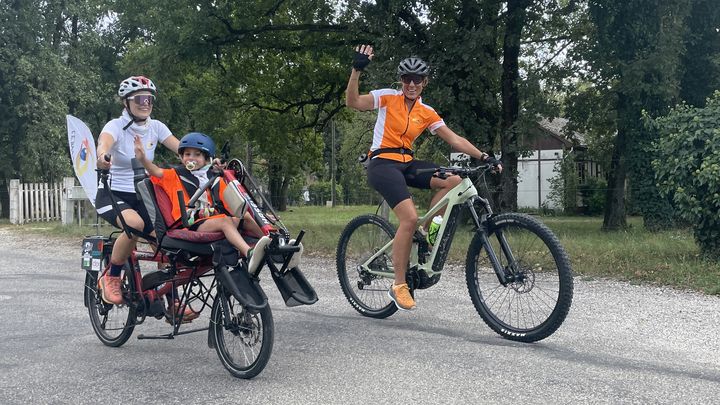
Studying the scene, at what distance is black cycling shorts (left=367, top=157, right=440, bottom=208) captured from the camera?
562 cm

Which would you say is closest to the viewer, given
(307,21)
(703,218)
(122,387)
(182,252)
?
(122,387)

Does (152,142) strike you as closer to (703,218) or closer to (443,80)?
(703,218)

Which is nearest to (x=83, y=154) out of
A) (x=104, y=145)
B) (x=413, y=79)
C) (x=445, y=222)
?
(x=104, y=145)

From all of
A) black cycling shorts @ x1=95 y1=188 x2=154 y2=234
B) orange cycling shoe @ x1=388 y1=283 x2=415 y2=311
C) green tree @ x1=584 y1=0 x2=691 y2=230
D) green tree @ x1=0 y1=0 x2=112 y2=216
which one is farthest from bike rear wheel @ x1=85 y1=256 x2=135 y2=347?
green tree @ x1=0 y1=0 x2=112 y2=216

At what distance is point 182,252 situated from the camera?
4.59 metres

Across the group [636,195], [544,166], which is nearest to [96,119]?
[544,166]

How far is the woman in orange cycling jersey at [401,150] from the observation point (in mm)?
5625

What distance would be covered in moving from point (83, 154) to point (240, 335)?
4108mm

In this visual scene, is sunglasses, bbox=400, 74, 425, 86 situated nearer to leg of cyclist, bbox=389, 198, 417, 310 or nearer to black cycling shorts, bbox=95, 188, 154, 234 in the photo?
leg of cyclist, bbox=389, 198, 417, 310

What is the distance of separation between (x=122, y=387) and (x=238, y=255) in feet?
3.45

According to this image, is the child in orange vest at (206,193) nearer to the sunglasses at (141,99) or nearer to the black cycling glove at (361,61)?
the sunglasses at (141,99)

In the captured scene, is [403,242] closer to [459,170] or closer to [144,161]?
[459,170]

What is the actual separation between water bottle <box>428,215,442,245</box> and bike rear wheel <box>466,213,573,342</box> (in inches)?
14.2

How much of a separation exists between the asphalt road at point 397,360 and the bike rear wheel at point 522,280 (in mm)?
160
